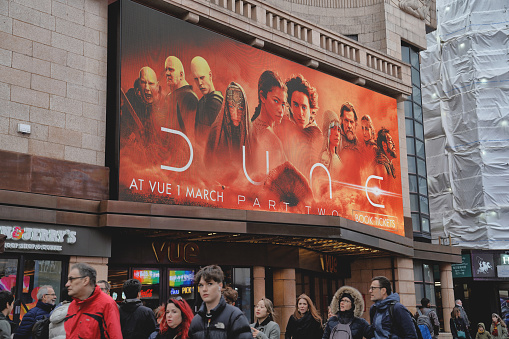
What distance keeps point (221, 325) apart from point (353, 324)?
3808 millimetres

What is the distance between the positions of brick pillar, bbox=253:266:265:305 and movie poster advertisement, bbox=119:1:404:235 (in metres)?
2.04

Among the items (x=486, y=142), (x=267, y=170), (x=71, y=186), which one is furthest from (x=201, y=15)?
(x=486, y=142)

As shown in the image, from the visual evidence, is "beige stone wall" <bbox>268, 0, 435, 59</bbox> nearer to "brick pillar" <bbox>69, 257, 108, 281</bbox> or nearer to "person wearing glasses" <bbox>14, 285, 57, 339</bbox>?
"brick pillar" <bbox>69, 257, 108, 281</bbox>

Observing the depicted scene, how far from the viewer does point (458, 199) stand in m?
37.8

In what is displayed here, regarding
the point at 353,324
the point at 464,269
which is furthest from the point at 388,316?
the point at 464,269

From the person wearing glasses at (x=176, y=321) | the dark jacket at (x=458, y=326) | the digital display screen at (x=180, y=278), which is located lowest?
the dark jacket at (x=458, y=326)

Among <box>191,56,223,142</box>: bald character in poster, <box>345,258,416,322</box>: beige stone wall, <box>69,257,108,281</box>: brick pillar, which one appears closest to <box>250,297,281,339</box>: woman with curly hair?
<box>69,257,108,281</box>: brick pillar

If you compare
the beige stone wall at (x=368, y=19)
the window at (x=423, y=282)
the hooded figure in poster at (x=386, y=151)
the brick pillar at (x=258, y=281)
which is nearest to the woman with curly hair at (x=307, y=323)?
the brick pillar at (x=258, y=281)

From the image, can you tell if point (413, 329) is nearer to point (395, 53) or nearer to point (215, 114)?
point (215, 114)

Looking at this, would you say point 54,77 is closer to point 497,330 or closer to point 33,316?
point 33,316

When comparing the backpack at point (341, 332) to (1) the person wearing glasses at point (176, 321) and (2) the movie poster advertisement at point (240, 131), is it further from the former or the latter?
(2) the movie poster advertisement at point (240, 131)

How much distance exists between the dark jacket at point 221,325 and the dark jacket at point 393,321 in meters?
3.02

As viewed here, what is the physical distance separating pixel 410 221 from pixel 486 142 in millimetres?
13207

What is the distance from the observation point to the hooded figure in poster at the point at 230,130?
18625 mm
